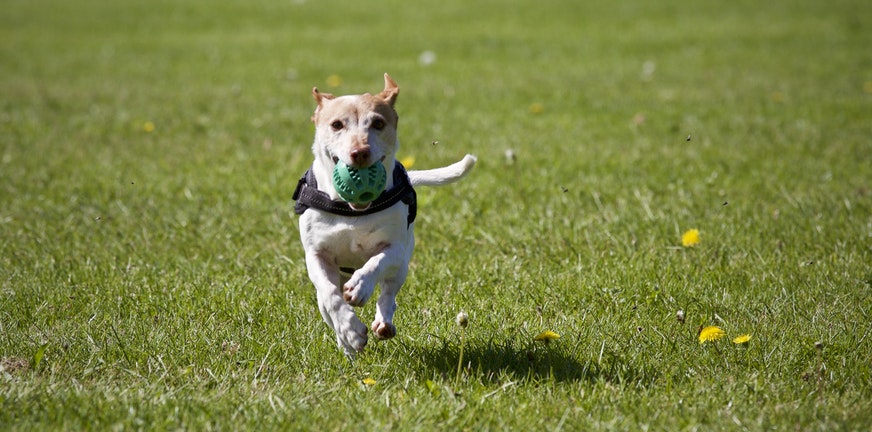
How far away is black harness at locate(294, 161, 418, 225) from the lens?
340cm

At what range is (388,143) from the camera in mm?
3396

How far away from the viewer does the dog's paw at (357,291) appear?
3.21m

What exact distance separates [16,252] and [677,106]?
21.1 feet

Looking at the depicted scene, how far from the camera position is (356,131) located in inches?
129

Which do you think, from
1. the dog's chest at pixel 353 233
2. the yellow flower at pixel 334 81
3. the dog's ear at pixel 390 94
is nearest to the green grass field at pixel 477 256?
the yellow flower at pixel 334 81

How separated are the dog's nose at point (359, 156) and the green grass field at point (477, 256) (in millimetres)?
813

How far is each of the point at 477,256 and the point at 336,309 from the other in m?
1.73

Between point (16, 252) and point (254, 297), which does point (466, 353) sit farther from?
point (16, 252)

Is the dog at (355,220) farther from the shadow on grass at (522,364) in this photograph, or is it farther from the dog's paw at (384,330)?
the shadow on grass at (522,364)

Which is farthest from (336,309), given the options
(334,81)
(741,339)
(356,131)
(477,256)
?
(334,81)

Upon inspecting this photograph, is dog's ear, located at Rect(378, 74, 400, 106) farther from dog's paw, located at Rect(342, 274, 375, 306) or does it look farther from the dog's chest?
dog's paw, located at Rect(342, 274, 375, 306)

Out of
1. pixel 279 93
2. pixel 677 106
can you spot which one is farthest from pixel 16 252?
pixel 677 106

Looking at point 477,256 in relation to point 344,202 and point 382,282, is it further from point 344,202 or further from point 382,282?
point 344,202

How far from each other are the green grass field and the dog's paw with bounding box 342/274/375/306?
0.33 m
